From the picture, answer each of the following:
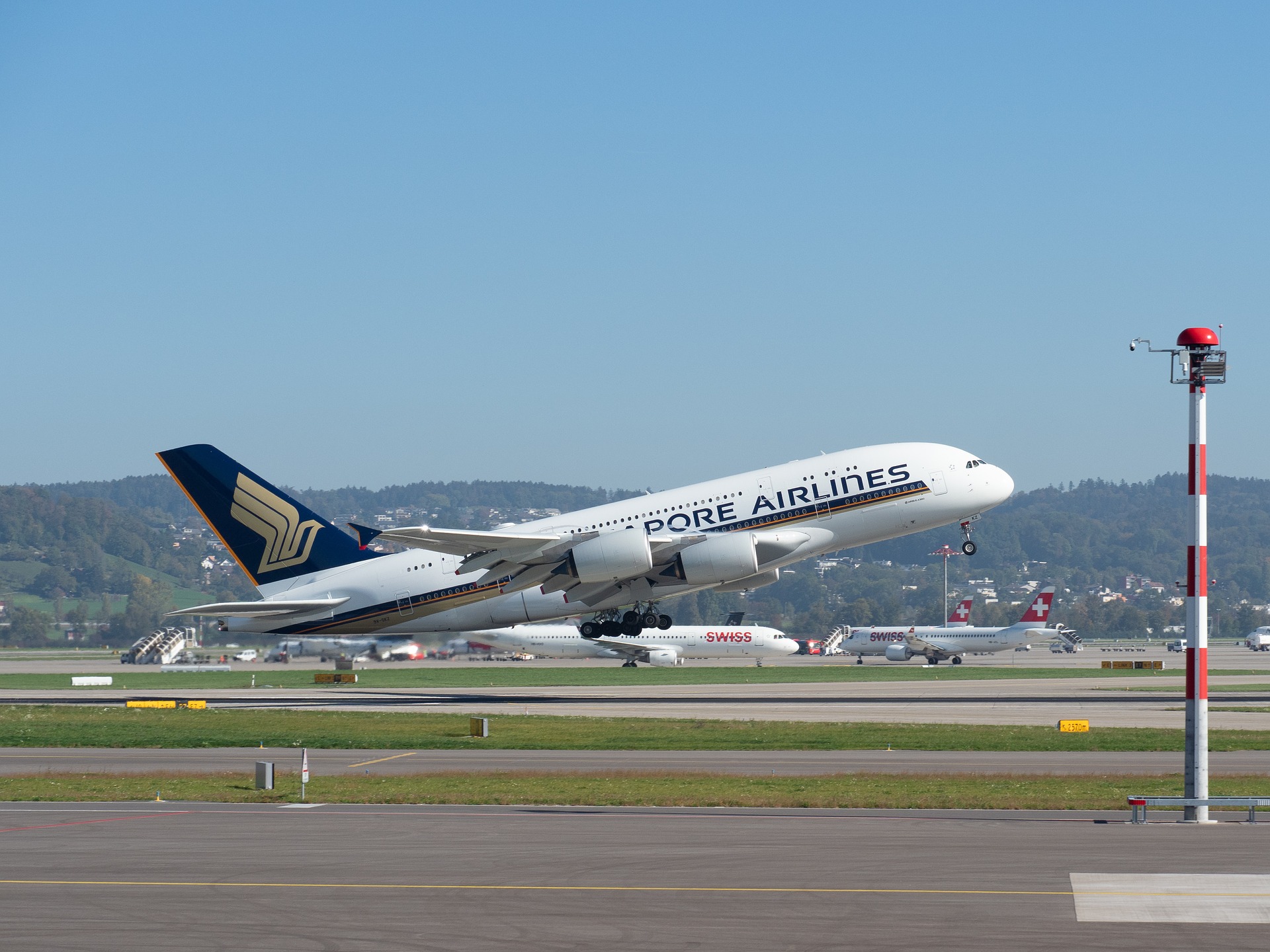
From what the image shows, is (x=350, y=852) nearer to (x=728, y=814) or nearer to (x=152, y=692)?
(x=728, y=814)

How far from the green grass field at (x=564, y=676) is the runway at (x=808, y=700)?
380 centimetres

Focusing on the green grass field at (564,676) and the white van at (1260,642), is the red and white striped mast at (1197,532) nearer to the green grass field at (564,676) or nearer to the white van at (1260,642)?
the green grass field at (564,676)

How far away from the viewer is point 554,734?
131 ft

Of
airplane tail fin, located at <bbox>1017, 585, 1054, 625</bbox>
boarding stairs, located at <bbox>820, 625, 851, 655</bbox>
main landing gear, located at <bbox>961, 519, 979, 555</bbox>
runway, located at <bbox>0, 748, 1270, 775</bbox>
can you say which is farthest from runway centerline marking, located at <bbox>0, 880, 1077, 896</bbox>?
boarding stairs, located at <bbox>820, 625, 851, 655</bbox>

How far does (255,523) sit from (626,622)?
53.5ft

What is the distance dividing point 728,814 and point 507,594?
102 feet

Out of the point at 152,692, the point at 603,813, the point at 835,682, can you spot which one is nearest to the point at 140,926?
the point at 603,813

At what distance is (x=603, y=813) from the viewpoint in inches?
909

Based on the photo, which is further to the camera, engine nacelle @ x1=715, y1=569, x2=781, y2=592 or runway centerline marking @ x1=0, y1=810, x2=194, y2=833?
engine nacelle @ x1=715, y1=569, x2=781, y2=592

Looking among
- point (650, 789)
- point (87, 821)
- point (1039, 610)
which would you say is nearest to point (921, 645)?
point (1039, 610)

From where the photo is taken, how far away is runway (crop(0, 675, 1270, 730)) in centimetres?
4747

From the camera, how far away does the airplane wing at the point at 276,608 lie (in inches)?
2088

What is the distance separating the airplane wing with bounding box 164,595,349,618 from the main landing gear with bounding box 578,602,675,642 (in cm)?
1039

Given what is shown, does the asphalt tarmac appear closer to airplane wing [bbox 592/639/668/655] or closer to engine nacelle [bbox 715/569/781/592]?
engine nacelle [bbox 715/569/781/592]
